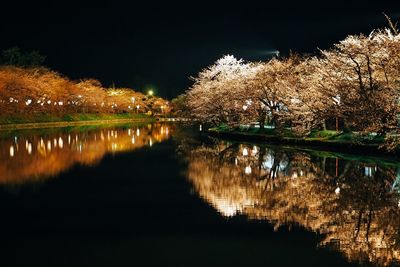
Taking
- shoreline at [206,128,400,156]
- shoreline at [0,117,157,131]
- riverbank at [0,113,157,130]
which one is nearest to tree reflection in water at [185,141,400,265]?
shoreline at [206,128,400,156]

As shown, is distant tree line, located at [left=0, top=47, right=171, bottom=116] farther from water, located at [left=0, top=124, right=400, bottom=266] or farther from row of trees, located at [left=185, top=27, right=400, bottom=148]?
water, located at [left=0, top=124, right=400, bottom=266]

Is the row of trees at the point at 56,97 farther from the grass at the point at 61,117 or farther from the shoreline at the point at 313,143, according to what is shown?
the shoreline at the point at 313,143

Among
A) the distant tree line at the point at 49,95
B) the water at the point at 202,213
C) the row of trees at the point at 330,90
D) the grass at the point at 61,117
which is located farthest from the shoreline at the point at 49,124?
the water at the point at 202,213

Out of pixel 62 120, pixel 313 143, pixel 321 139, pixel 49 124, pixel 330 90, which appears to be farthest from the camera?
pixel 62 120

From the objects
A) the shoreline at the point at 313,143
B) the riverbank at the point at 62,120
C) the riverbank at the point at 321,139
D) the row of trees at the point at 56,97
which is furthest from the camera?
the row of trees at the point at 56,97

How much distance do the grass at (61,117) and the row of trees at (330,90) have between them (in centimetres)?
2238

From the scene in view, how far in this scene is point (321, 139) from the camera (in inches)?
1085

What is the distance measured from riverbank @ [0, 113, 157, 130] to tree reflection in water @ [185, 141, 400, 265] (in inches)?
1363

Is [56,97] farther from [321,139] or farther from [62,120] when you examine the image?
[321,139]

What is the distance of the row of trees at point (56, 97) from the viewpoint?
5397 centimetres

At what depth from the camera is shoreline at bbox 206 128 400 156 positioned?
900 inches

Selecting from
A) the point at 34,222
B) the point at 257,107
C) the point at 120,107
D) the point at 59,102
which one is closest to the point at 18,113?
the point at 59,102

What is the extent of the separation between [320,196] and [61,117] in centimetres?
5764

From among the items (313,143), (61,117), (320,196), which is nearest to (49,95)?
(61,117)
